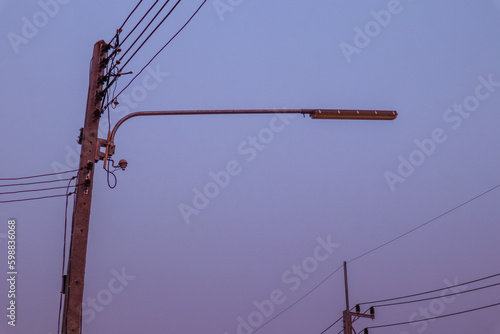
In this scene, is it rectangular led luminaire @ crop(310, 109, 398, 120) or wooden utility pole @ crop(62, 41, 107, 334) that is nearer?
wooden utility pole @ crop(62, 41, 107, 334)

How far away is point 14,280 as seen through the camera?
12.9m

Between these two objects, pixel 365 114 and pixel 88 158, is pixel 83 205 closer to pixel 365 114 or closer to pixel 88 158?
pixel 88 158

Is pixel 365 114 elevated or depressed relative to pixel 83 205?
depressed

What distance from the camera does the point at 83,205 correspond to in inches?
323

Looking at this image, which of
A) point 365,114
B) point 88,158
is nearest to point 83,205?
point 88,158

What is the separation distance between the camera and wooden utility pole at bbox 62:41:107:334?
776 centimetres

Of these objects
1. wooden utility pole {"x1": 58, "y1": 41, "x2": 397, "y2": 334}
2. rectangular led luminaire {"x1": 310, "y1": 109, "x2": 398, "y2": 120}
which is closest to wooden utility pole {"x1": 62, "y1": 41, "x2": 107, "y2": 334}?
wooden utility pole {"x1": 58, "y1": 41, "x2": 397, "y2": 334}

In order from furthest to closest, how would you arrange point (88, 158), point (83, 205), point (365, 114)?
point (88, 158), point (83, 205), point (365, 114)

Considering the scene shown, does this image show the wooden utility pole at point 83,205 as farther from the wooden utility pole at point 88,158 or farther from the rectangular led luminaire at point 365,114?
the rectangular led luminaire at point 365,114

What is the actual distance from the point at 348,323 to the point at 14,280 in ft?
53.8

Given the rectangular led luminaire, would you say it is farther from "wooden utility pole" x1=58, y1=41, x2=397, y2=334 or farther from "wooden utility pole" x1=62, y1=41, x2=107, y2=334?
"wooden utility pole" x1=62, y1=41, x2=107, y2=334

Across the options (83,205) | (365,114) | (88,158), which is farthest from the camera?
(88,158)

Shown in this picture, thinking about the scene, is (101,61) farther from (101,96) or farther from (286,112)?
(286,112)

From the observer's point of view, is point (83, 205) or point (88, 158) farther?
point (88, 158)
